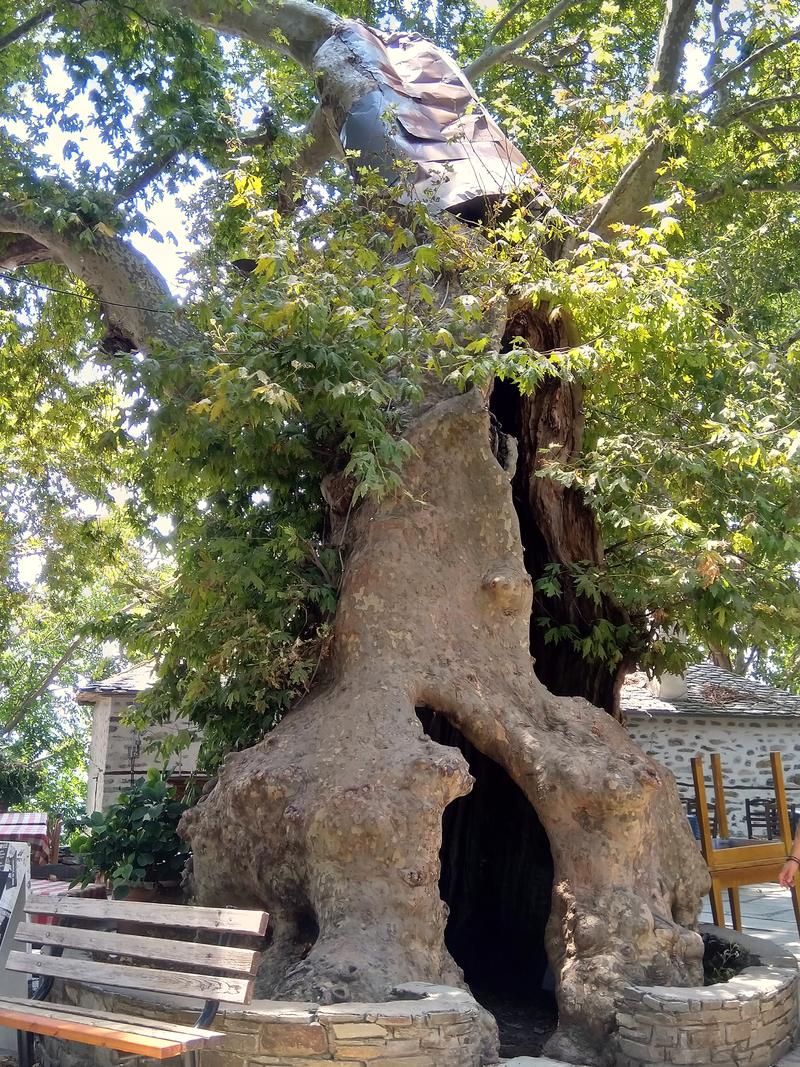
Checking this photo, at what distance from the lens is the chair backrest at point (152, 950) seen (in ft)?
12.3

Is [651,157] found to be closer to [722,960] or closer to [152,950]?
[722,960]

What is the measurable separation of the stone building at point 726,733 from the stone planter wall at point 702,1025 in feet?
32.6

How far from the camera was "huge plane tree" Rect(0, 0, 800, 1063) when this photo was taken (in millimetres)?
4938

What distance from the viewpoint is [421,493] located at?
608cm

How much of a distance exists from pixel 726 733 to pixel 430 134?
10.8 m

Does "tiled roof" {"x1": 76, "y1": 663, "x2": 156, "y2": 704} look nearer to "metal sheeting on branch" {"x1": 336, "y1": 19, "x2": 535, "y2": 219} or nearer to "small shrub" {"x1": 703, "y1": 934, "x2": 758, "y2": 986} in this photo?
"metal sheeting on branch" {"x1": 336, "y1": 19, "x2": 535, "y2": 219}

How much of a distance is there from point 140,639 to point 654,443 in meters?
3.74

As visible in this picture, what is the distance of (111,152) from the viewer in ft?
28.1

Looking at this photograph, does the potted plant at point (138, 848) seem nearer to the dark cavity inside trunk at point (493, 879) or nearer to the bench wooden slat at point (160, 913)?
the bench wooden slat at point (160, 913)

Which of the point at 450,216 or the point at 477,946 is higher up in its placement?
the point at 450,216

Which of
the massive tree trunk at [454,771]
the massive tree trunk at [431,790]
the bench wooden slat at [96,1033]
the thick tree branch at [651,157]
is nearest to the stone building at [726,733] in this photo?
the massive tree trunk at [454,771]

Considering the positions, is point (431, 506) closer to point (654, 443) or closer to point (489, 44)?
point (654, 443)

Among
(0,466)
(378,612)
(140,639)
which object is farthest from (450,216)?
(0,466)

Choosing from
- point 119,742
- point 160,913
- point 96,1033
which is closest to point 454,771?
point 160,913
